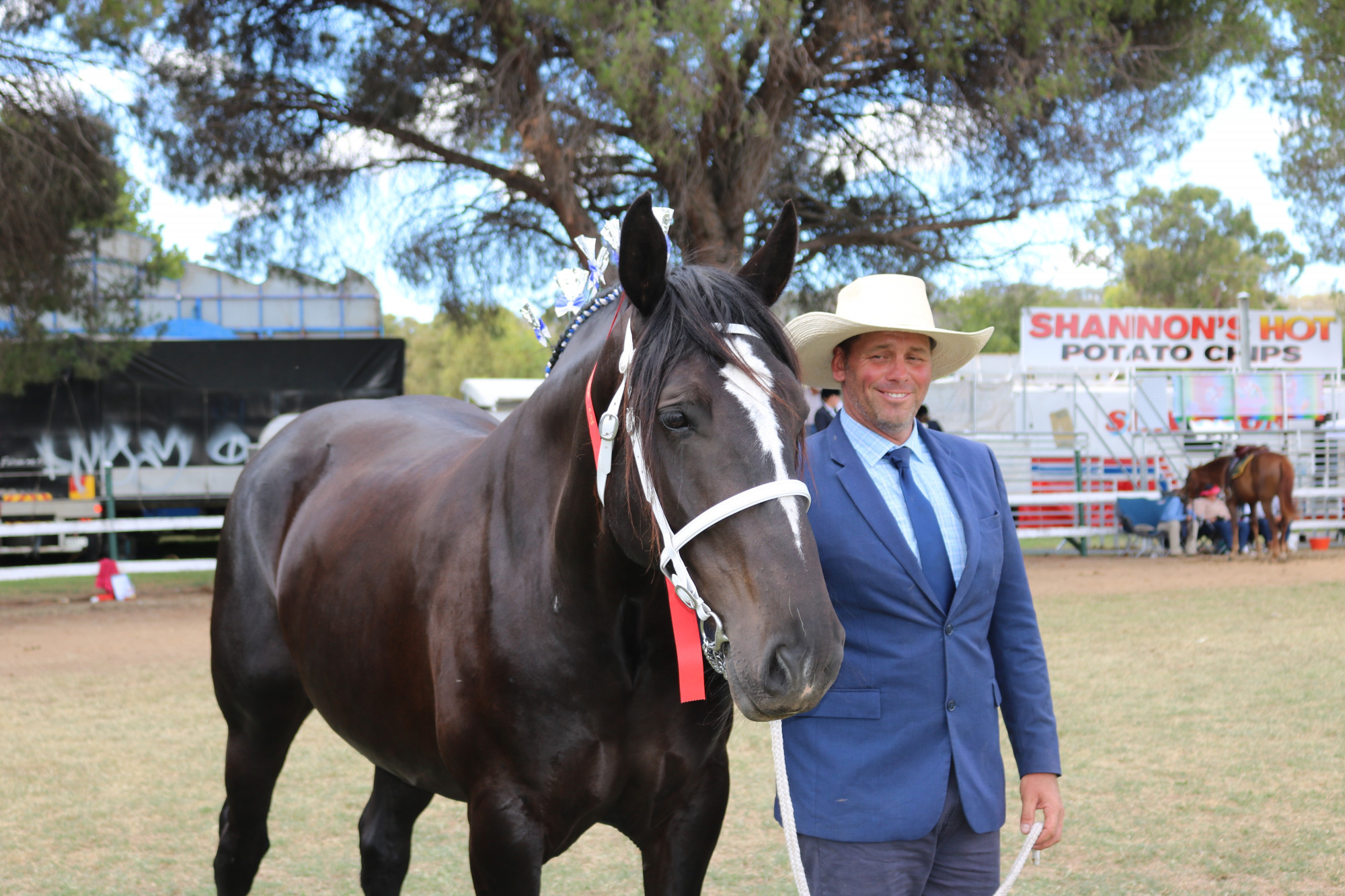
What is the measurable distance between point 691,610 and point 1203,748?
4376mm

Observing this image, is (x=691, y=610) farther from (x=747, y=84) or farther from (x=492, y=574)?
(x=747, y=84)

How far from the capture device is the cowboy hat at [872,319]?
84.4 inches

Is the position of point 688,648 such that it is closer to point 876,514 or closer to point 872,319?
point 876,514

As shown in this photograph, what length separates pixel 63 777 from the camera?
5016 mm

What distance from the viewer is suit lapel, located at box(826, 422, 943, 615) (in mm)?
2061

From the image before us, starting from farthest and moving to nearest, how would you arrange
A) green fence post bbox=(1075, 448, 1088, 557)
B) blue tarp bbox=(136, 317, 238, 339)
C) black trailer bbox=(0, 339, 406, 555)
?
green fence post bbox=(1075, 448, 1088, 557) < blue tarp bbox=(136, 317, 238, 339) < black trailer bbox=(0, 339, 406, 555)

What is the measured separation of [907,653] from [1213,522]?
14.0m

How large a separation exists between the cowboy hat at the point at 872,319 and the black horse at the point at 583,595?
0.19 m

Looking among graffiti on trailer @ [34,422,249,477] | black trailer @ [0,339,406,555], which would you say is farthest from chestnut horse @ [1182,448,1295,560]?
graffiti on trailer @ [34,422,249,477]

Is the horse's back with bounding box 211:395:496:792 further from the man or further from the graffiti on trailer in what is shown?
the graffiti on trailer

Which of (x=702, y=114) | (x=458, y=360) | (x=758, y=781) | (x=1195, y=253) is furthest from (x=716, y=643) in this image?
(x=1195, y=253)

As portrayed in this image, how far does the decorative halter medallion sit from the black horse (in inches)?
0.7

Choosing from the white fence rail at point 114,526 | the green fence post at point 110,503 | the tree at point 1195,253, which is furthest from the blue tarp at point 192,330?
the tree at point 1195,253

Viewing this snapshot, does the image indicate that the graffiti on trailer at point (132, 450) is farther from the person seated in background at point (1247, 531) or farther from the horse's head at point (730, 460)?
the person seated in background at point (1247, 531)
